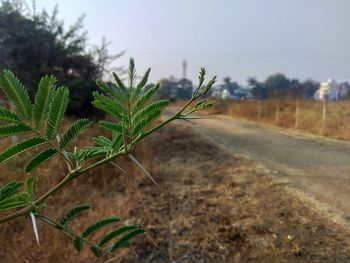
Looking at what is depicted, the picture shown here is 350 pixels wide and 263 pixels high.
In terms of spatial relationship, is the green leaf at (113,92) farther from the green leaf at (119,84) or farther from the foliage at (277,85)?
the foliage at (277,85)

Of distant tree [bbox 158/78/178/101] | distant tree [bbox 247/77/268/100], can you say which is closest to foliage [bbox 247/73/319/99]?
distant tree [bbox 247/77/268/100]

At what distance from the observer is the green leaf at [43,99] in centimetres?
68

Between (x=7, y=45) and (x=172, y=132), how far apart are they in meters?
6.73

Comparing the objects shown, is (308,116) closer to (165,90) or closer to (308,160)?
(308,160)

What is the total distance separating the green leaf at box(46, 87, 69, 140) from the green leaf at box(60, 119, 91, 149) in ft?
0.12

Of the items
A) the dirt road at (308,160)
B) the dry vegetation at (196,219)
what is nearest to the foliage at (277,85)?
the dirt road at (308,160)

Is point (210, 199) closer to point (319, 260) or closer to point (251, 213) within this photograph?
point (251, 213)

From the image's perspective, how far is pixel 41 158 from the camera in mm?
770

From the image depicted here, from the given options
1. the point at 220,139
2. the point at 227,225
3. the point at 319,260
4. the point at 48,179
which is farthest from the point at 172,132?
the point at 319,260

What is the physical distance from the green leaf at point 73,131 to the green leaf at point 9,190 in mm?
158

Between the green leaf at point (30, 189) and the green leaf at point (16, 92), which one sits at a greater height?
the green leaf at point (16, 92)

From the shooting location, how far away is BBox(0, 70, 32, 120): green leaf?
646 millimetres

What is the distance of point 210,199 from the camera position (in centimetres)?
529

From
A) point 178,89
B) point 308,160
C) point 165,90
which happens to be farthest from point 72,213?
point 308,160
